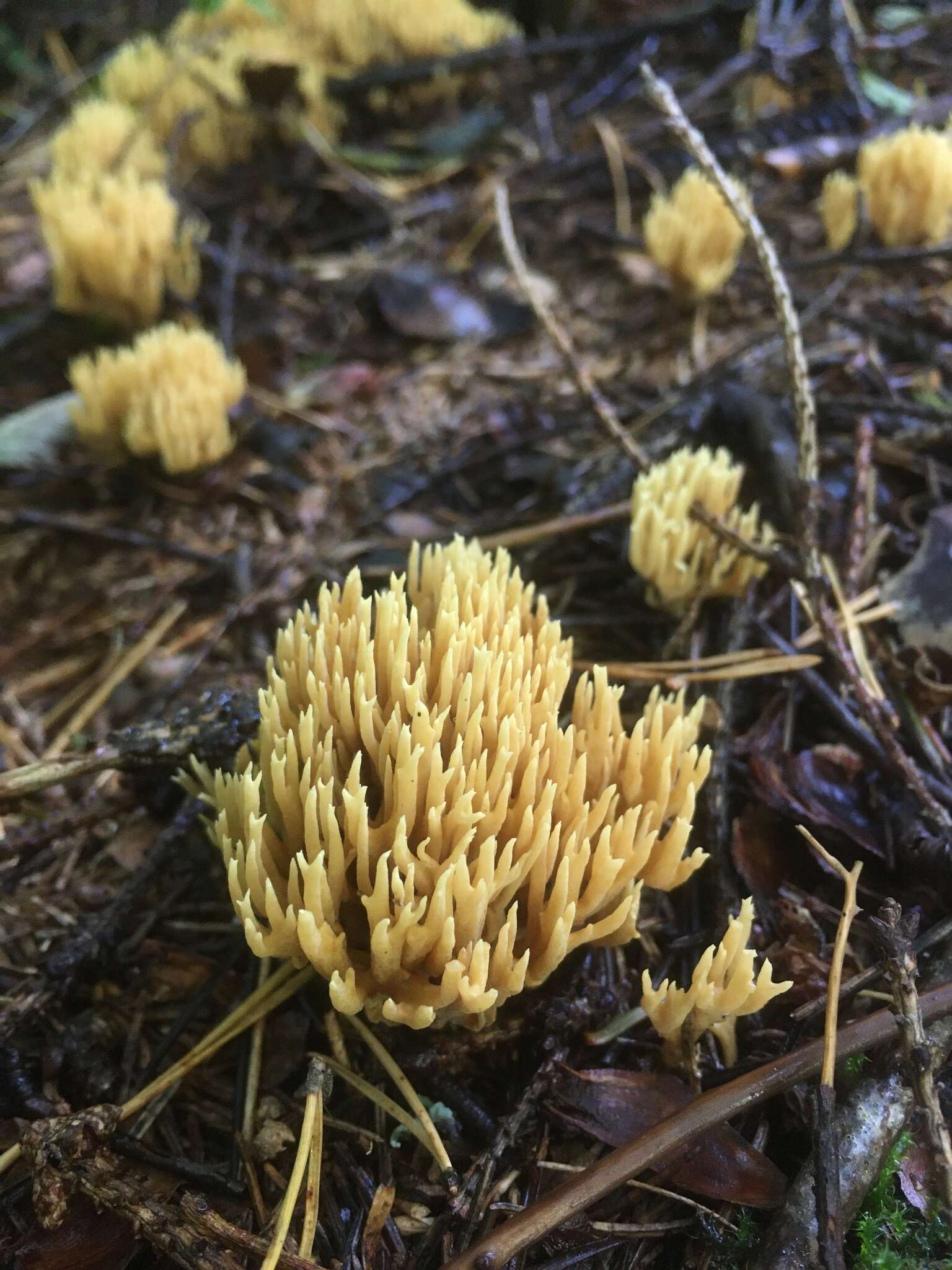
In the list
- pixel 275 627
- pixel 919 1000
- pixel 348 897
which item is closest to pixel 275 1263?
pixel 348 897

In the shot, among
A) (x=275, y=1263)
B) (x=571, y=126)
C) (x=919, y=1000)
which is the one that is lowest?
(x=919, y=1000)

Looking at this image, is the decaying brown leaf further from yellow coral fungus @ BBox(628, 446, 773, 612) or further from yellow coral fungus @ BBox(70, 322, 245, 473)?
yellow coral fungus @ BBox(70, 322, 245, 473)

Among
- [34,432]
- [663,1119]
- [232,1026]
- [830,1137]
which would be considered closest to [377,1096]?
[232,1026]

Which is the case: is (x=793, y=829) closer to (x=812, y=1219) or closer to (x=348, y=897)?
(x=812, y=1219)

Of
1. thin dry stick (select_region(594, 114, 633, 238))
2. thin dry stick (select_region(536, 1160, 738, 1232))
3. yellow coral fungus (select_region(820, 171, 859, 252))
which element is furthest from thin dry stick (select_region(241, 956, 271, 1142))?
thin dry stick (select_region(594, 114, 633, 238))

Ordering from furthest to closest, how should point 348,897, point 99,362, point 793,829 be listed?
point 99,362, point 793,829, point 348,897

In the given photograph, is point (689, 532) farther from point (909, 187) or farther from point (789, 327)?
point (909, 187)
